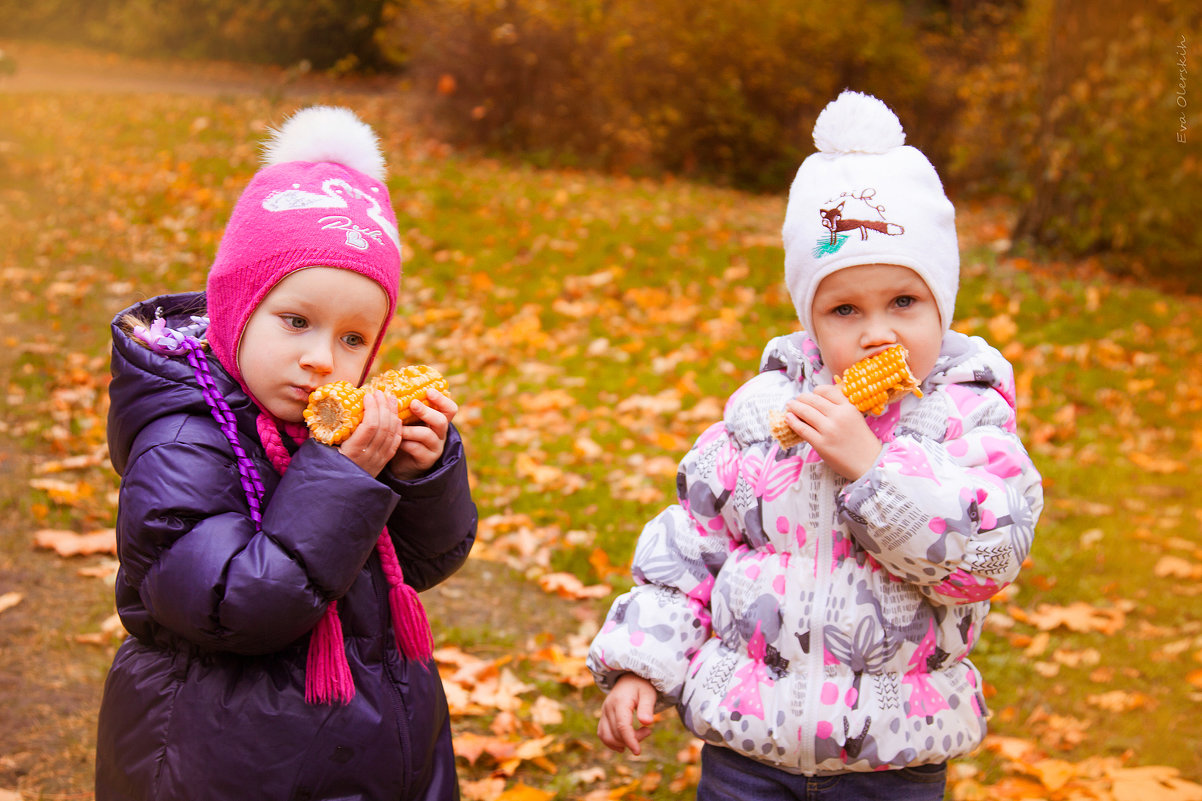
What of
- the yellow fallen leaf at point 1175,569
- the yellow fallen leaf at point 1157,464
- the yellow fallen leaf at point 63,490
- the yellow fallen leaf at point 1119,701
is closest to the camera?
the yellow fallen leaf at point 1119,701

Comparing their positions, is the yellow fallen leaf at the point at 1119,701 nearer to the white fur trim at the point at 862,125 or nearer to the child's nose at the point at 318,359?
the white fur trim at the point at 862,125

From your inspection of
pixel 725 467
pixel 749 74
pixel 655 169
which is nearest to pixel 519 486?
pixel 725 467

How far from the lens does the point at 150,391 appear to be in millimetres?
1866

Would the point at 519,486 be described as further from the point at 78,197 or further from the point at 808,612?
the point at 78,197

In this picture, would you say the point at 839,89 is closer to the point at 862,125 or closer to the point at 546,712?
the point at 546,712

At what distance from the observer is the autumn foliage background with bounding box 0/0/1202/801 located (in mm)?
3496

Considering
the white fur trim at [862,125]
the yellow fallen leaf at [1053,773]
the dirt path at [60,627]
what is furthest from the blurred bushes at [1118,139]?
the white fur trim at [862,125]

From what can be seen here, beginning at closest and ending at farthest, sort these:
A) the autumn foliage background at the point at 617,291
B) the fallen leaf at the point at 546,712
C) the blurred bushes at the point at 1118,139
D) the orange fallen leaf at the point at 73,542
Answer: the fallen leaf at the point at 546,712, the autumn foliage background at the point at 617,291, the orange fallen leaf at the point at 73,542, the blurred bushes at the point at 1118,139

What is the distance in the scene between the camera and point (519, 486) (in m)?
4.97

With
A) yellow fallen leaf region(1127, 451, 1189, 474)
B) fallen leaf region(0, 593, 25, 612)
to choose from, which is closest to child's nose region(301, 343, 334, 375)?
fallen leaf region(0, 593, 25, 612)

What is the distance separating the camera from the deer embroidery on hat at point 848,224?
188 cm

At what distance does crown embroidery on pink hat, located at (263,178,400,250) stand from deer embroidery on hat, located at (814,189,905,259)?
80 cm

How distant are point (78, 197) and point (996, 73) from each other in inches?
397

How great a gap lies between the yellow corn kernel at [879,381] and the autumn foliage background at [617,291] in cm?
162
